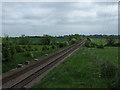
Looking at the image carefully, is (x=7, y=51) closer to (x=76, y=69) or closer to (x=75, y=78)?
(x=76, y=69)

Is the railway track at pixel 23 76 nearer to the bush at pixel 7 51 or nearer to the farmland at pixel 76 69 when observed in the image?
the farmland at pixel 76 69

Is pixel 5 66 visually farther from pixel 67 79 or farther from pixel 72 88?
pixel 72 88

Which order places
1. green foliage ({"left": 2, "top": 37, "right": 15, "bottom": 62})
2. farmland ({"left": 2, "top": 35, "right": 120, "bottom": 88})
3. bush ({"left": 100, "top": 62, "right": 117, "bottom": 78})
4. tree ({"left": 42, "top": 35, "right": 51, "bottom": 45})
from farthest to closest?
tree ({"left": 42, "top": 35, "right": 51, "bottom": 45}) → green foliage ({"left": 2, "top": 37, "right": 15, "bottom": 62}) → bush ({"left": 100, "top": 62, "right": 117, "bottom": 78}) → farmland ({"left": 2, "top": 35, "right": 120, "bottom": 88})

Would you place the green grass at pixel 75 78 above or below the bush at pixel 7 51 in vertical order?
below

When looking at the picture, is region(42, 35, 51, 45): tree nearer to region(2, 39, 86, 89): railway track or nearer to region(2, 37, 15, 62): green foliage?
region(2, 37, 15, 62): green foliage

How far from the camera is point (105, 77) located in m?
18.5

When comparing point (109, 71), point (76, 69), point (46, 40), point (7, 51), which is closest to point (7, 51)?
point (7, 51)

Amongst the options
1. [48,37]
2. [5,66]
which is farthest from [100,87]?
[48,37]

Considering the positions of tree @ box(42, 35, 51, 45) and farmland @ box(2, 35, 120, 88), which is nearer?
farmland @ box(2, 35, 120, 88)

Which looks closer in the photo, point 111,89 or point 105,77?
point 111,89

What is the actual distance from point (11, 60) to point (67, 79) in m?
18.5

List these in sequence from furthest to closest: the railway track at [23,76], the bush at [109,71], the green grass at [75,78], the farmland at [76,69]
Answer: the railway track at [23,76], the bush at [109,71], the farmland at [76,69], the green grass at [75,78]

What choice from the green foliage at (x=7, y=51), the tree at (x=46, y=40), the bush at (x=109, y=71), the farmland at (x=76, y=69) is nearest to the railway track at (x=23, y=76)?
the farmland at (x=76, y=69)

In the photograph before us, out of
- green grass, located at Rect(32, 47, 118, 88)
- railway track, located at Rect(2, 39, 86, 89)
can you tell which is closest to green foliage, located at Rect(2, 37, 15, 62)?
railway track, located at Rect(2, 39, 86, 89)
